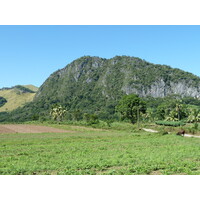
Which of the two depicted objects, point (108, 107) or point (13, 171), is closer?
point (13, 171)

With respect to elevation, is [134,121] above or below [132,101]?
below

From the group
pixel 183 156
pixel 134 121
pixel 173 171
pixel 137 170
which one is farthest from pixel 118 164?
pixel 134 121

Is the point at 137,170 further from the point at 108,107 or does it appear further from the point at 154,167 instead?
the point at 108,107

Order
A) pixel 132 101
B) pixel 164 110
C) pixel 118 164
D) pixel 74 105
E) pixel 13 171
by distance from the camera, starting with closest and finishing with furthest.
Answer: pixel 13 171, pixel 118 164, pixel 132 101, pixel 164 110, pixel 74 105

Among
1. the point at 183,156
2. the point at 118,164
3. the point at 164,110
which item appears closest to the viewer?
the point at 118,164

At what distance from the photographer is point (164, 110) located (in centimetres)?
10775

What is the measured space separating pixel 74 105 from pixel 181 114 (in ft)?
382

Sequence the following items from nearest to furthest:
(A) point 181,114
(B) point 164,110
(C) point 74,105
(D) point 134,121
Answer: (D) point 134,121
(A) point 181,114
(B) point 164,110
(C) point 74,105

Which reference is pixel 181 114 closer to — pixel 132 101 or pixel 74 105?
pixel 132 101

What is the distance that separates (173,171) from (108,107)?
525 feet

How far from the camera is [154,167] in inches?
507
